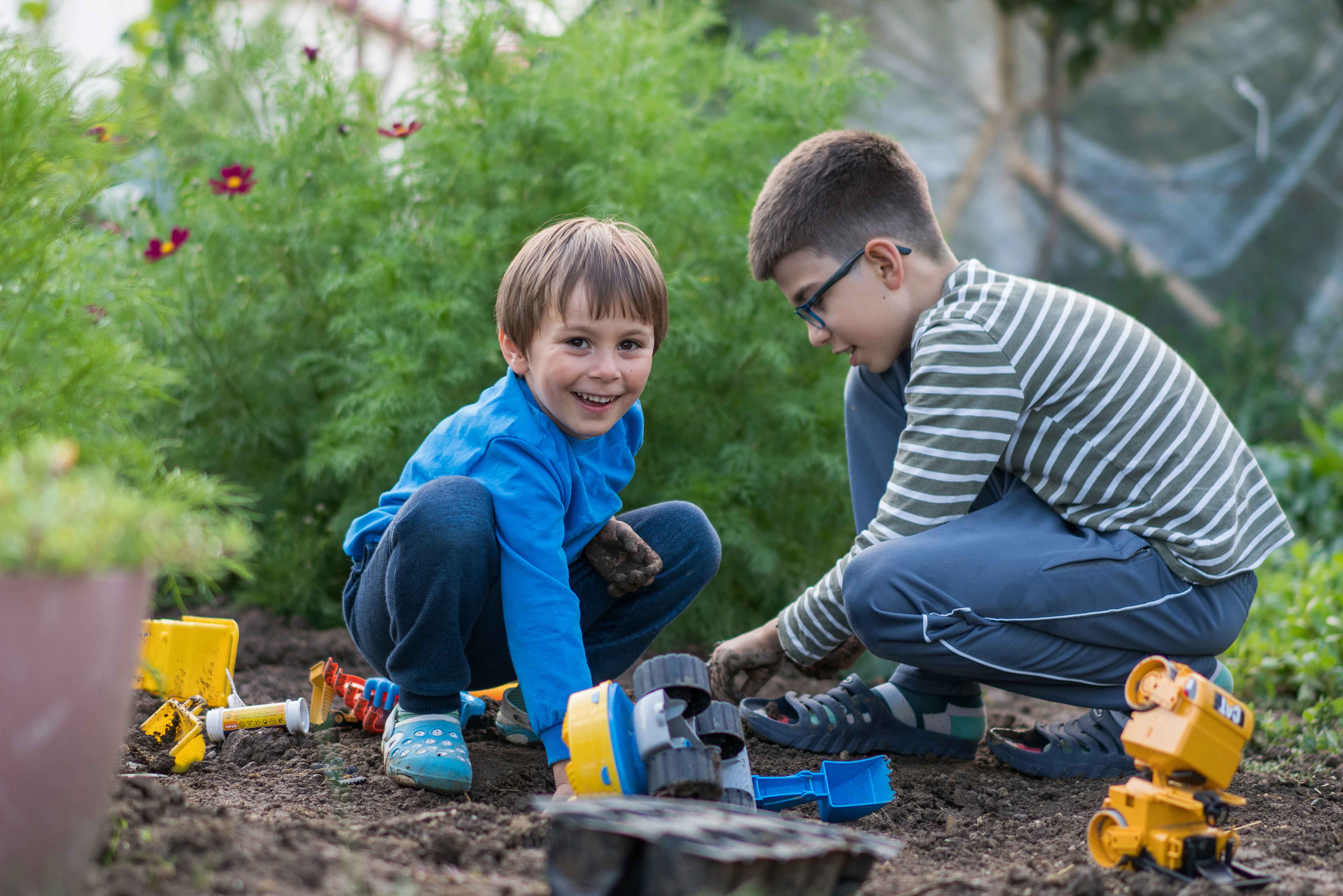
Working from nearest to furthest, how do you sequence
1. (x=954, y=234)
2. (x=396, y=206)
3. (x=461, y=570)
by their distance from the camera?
(x=461, y=570), (x=396, y=206), (x=954, y=234)

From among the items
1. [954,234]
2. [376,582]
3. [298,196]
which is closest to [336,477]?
[298,196]

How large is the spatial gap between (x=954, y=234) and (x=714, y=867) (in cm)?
604

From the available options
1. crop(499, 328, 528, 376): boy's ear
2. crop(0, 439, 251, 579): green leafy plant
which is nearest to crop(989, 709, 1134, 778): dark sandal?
crop(499, 328, 528, 376): boy's ear

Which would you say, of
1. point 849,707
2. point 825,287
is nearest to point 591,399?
point 825,287

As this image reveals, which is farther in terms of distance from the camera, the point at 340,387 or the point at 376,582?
the point at 340,387

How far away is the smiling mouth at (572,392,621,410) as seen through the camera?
2.19 meters

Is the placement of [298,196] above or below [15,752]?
above

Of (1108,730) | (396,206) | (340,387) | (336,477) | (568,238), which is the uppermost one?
(396,206)

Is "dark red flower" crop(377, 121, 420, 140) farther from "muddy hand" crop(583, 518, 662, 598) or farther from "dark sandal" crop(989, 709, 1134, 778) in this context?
"dark sandal" crop(989, 709, 1134, 778)

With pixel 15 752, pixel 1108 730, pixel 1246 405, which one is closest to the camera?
pixel 15 752

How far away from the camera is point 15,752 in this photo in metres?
1.08

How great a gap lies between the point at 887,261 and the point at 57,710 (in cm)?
187

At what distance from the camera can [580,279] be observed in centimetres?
215

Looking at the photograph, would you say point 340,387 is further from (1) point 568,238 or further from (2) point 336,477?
(1) point 568,238
